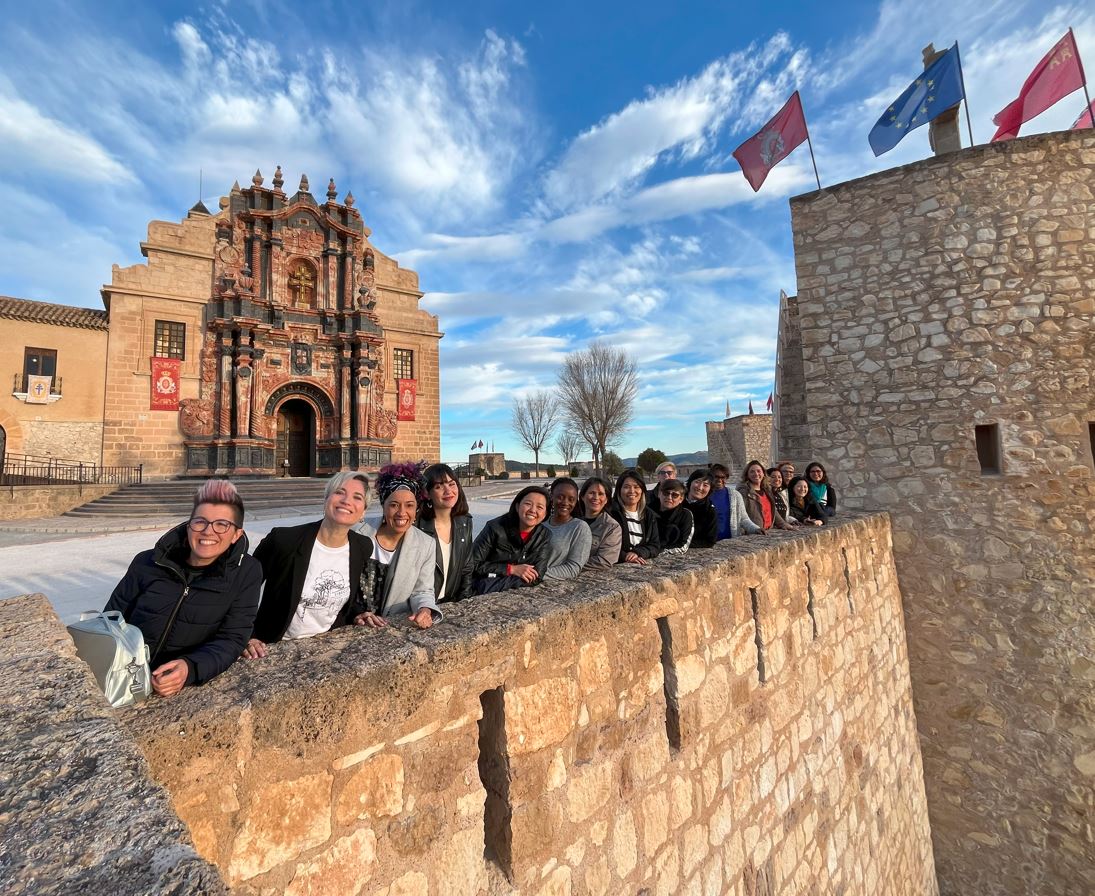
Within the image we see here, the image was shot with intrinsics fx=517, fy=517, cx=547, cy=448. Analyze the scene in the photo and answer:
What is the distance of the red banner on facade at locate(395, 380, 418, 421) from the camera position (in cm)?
Answer: 2242

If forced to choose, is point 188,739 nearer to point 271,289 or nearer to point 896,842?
point 896,842

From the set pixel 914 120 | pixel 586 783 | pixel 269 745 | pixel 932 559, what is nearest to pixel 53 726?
pixel 269 745

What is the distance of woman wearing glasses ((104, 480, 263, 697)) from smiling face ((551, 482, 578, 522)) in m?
1.81

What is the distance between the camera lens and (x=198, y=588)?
179 centimetres

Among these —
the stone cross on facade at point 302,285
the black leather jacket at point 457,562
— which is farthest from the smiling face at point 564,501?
the stone cross on facade at point 302,285

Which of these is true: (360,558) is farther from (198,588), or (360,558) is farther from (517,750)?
(517,750)

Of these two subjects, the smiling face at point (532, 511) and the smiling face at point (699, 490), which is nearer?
the smiling face at point (532, 511)

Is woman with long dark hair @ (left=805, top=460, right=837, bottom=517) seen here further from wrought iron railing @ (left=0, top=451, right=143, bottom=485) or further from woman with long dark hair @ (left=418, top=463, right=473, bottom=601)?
wrought iron railing @ (left=0, top=451, right=143, bottom=485)

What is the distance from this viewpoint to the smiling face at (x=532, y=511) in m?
A: 3.06

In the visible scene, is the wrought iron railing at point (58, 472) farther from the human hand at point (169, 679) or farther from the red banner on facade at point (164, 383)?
the human hand at point (169, 679)

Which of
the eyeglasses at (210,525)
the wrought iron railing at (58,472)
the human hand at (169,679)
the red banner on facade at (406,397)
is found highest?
the red banner on facade at (406,397)

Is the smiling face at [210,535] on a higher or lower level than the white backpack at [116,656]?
higher

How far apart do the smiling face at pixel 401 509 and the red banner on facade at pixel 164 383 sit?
20115 millimetres

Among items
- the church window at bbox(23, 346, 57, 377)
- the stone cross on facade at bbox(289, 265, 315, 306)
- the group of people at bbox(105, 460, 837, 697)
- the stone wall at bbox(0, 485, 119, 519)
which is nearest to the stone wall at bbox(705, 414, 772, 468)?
the group of people at bbox(105, 460, 837, 697)
